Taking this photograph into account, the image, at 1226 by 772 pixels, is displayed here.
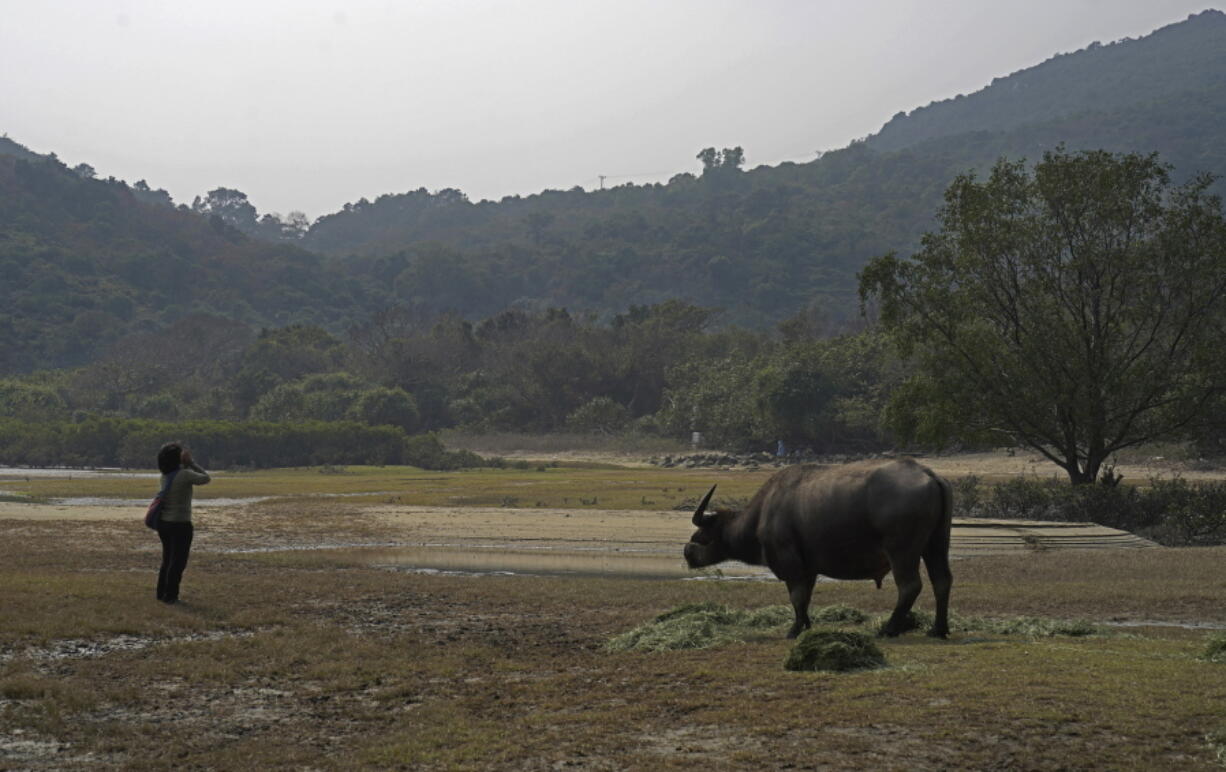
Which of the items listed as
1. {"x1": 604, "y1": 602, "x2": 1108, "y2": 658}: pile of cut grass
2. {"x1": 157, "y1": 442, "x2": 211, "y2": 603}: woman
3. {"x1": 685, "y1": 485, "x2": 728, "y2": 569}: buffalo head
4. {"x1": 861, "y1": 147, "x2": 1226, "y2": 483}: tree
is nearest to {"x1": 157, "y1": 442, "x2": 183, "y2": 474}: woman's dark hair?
{"x1": 157, "y1": 442, "x2": 211, "y2": 603}: woman

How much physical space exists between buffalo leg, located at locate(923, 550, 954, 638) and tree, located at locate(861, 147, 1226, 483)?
2180cm

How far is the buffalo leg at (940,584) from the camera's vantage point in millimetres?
13156

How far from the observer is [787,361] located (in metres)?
80.2

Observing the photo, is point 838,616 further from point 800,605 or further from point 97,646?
point 97,646

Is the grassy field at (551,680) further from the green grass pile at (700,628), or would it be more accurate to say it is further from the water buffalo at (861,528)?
the water buffalo at (861,528)

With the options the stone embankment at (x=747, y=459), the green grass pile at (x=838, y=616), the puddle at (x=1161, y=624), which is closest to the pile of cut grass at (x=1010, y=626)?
the green grass pile at (x=838, y=616)

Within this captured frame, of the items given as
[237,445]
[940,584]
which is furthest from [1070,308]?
[237,445]

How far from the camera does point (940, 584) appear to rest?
13164 mm

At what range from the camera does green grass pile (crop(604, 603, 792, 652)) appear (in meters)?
13.7

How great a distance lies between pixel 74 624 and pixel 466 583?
7979mm

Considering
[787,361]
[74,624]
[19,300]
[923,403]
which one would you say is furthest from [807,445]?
[19,300]

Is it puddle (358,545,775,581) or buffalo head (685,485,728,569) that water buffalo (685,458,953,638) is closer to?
buffalo head (685,485,728,569)

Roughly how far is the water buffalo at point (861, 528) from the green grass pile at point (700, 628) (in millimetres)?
844

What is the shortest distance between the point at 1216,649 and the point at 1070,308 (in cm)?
2597
